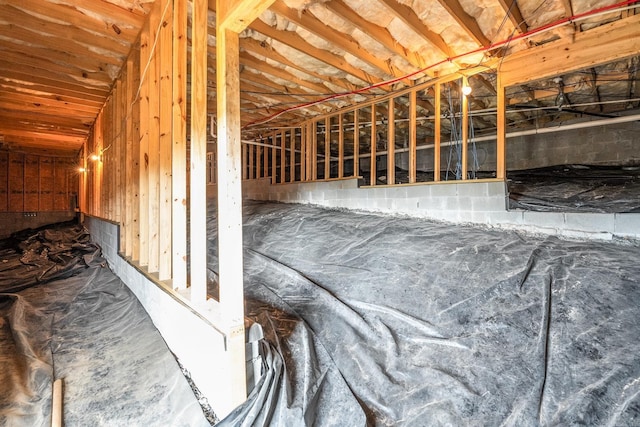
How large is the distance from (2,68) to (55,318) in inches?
106

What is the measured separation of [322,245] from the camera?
3.10 meters

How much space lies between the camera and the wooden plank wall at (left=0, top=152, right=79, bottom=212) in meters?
7.18

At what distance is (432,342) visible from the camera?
156 centimetres

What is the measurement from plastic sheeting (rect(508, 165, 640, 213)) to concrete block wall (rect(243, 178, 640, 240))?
19 centimetres

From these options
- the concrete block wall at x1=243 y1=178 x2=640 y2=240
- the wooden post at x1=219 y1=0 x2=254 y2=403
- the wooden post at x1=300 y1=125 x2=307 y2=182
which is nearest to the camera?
the wooden post at x1=219 y1=0 x2=254 y2=403

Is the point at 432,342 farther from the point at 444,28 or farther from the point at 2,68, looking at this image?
the point at 2,68

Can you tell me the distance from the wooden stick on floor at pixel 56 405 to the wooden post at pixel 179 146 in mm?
782

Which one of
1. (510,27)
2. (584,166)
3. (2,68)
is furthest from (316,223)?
(584,166)

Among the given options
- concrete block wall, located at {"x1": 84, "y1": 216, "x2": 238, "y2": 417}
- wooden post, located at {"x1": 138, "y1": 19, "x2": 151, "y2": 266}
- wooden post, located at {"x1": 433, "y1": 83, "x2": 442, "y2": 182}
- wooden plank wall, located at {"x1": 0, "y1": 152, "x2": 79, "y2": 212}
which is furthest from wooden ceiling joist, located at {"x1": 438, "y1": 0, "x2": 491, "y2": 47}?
wooden plank wall, located at {"x1": 0, "y1": 152, "x2": 79, "y2": 212}

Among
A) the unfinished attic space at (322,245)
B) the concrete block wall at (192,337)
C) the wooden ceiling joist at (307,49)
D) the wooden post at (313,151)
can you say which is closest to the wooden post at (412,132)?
the unfinished attic space at (322,245)

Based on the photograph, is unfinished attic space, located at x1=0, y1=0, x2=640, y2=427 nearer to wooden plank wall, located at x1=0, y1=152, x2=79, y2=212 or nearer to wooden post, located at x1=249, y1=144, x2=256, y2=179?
wooden post, located at x1=249, y1=144, x2=256, y2=179

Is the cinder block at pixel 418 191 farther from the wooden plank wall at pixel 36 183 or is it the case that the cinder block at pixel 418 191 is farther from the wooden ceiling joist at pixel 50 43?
the wooden plank wall at pixel 36 183

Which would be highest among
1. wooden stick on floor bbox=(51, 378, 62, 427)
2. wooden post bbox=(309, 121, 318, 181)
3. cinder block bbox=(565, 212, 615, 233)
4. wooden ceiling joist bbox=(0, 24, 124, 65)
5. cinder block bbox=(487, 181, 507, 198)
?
wooden ceiling joist bbox=(0, 24, 124, 65)

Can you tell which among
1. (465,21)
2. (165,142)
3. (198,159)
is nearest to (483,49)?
(465,21)
